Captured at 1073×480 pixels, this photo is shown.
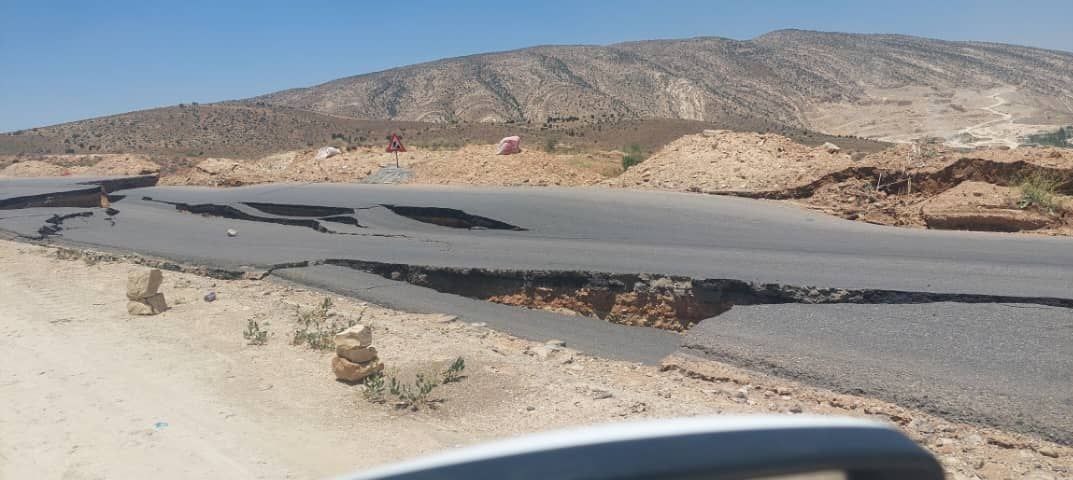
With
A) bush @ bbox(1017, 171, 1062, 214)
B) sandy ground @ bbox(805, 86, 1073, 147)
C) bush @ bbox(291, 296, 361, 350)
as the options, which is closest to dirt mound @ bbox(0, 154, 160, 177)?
bush @ bbox(291, 296, 361, 350)

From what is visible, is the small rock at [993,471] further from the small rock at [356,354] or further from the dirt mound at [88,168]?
the dirt mound at [88,168]

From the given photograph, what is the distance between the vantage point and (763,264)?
842 cm

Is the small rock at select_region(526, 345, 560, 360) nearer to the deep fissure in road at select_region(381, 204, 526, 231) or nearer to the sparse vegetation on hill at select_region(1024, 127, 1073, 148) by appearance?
the deep fissure in road at select_region(381, 204, 526, 231)

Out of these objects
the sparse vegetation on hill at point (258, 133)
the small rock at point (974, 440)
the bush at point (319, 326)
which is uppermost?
the sparse vegetation on hill at point (258, 133)

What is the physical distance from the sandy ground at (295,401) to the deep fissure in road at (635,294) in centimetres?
153

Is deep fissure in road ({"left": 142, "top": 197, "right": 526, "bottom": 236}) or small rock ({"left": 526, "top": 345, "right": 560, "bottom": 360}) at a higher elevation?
deep fissure in road ({"left": 142, "top": 197, "right": 526, "bottom": 236})

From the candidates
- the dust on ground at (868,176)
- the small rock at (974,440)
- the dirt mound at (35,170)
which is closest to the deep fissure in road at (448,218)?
the dust on ground at (868,176)

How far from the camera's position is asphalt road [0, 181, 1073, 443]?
5.18 meters

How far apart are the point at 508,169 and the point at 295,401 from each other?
602 inches

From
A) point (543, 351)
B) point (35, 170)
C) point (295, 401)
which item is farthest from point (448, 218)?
point (35, 170)

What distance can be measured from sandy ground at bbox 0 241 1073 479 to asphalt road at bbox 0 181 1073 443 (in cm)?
42

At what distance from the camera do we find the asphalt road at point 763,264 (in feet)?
17.0

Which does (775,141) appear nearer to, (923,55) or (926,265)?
(926,265)

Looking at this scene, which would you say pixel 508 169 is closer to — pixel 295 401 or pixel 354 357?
pixel 354 357
